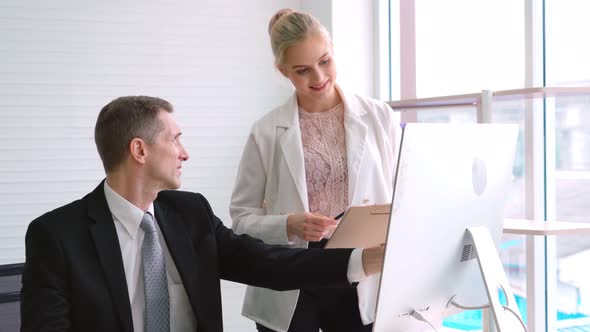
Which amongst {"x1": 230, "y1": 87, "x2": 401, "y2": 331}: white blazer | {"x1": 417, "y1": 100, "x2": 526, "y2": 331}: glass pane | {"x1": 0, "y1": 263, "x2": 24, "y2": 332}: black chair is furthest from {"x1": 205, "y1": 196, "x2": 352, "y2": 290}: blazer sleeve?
{"x1": 417, "y1": 100, "x2": 526, "y2": 331}: glass pane

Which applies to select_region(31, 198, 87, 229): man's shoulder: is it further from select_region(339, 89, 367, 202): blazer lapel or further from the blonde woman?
select_region(339, 89, 367, 202): blazer lapel

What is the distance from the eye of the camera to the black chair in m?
2.09

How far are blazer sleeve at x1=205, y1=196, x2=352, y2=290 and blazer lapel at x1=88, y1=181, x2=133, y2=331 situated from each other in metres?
0.28

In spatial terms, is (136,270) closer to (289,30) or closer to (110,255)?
(110,255)

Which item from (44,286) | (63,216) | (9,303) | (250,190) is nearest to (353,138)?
(250,190)

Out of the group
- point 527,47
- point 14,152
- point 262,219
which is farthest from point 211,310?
point 14,152

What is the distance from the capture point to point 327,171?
2.07 metres

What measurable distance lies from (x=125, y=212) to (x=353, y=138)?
66 centimetres

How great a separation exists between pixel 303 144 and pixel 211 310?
1.80ft

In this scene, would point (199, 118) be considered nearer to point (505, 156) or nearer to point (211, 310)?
point (211, 310)

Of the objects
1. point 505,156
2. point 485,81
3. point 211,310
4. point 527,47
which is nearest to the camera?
point 505,156

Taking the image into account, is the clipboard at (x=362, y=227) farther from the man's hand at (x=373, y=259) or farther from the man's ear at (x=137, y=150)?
the man's ear at (x=137, y=150)

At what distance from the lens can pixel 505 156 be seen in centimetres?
158

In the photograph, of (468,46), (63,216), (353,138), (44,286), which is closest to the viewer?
(44,286)
